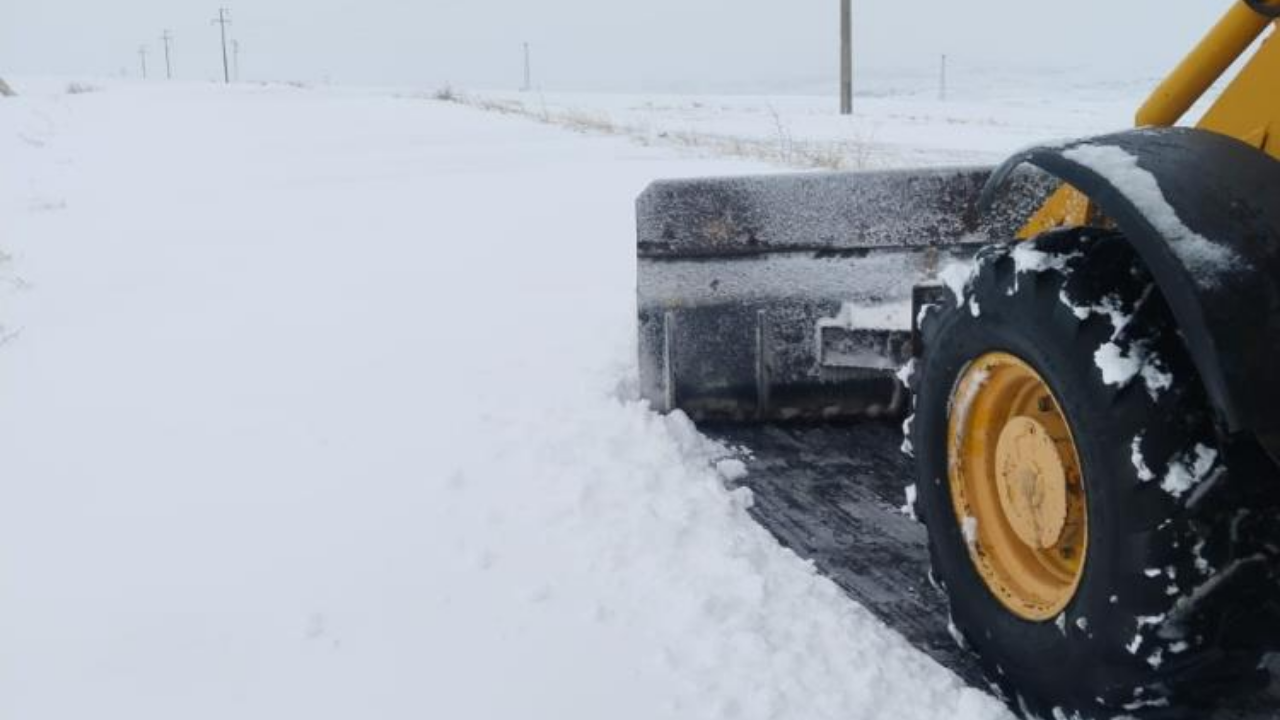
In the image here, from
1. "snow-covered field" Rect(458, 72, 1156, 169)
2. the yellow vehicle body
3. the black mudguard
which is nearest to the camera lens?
the black mudguard

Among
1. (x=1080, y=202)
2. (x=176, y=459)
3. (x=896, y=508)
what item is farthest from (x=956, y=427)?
(x=176, y=459)

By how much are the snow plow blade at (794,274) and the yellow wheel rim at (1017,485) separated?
138 cm

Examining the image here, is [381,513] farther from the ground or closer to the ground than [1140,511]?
closer to the ground

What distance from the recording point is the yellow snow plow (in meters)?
1.72

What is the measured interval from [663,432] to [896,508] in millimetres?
751

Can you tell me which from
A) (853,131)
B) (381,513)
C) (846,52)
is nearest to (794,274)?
(381,513)

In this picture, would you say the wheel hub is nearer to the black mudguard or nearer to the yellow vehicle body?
the black mudguard

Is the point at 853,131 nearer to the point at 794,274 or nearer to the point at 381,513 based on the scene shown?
the point at 794,274

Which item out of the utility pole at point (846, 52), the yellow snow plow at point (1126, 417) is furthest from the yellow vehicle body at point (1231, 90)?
the utility pole at point (846, 52)

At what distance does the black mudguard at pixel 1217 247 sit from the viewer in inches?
65.0

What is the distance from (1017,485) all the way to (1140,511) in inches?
16.1

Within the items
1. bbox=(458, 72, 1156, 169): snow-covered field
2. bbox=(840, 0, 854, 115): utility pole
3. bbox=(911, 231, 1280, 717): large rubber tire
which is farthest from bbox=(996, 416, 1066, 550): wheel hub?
bbox=(840, 0, 854, 115): utility pole

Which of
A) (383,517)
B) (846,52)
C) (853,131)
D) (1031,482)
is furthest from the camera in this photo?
(846,52)

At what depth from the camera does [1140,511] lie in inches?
68.1
